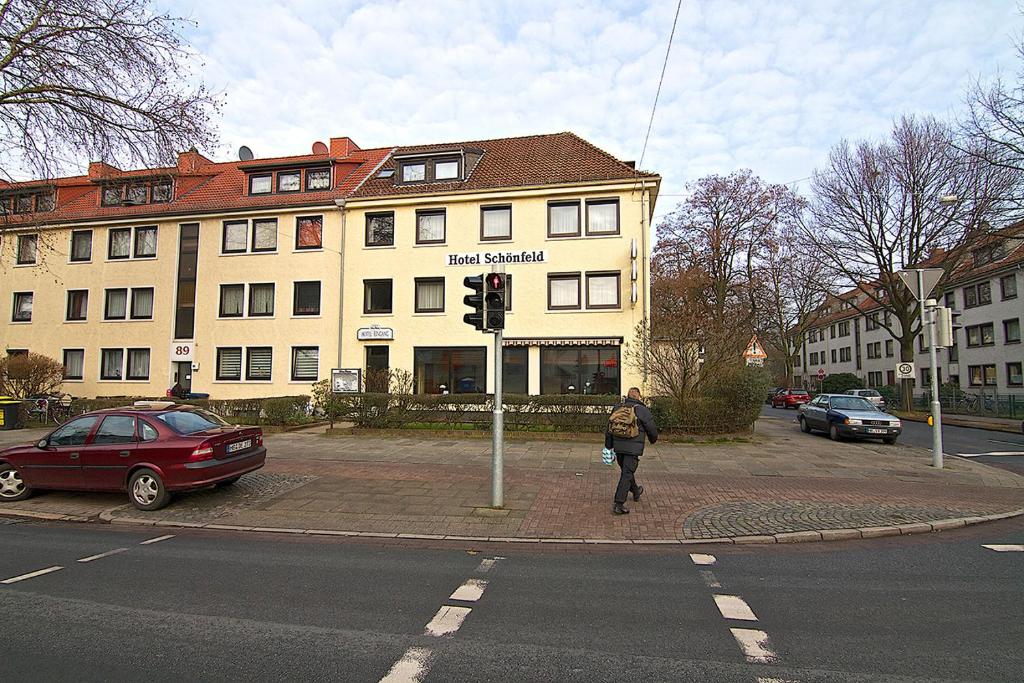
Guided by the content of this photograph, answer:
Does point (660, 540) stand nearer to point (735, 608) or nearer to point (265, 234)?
point (735, 608)

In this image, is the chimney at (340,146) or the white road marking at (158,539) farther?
the chimney at (340,146)

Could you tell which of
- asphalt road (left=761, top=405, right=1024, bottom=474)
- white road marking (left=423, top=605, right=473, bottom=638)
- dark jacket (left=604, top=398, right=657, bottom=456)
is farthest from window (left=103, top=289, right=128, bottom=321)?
asphalt road (left=761, top=405, right=1024, bottom=474)

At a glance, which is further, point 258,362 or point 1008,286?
point 1008,286

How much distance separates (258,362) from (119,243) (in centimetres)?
923

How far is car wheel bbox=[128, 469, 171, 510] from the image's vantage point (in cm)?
770

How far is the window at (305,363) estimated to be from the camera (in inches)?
893

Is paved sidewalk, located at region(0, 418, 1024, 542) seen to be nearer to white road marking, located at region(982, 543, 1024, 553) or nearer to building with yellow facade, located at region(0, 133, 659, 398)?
white road marking, located at region(982, 543, 1024, 553)

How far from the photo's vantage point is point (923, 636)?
3.86m

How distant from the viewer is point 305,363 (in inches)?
898

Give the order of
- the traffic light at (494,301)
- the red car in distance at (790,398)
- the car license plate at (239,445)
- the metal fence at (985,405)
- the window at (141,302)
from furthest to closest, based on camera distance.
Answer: the red car in distance at (790,398), the metal fence at (985,405), the window at (141,302), the car license plate at (239,445), the traffic light at (494,301)

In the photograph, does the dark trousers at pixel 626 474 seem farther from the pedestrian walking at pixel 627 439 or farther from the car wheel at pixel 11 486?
the car wheel at pixel 11 486

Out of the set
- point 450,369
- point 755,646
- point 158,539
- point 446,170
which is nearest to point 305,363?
point 450,369

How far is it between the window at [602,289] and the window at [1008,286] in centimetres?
2815

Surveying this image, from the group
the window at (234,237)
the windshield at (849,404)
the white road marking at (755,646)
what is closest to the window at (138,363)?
the window at (234,237)
